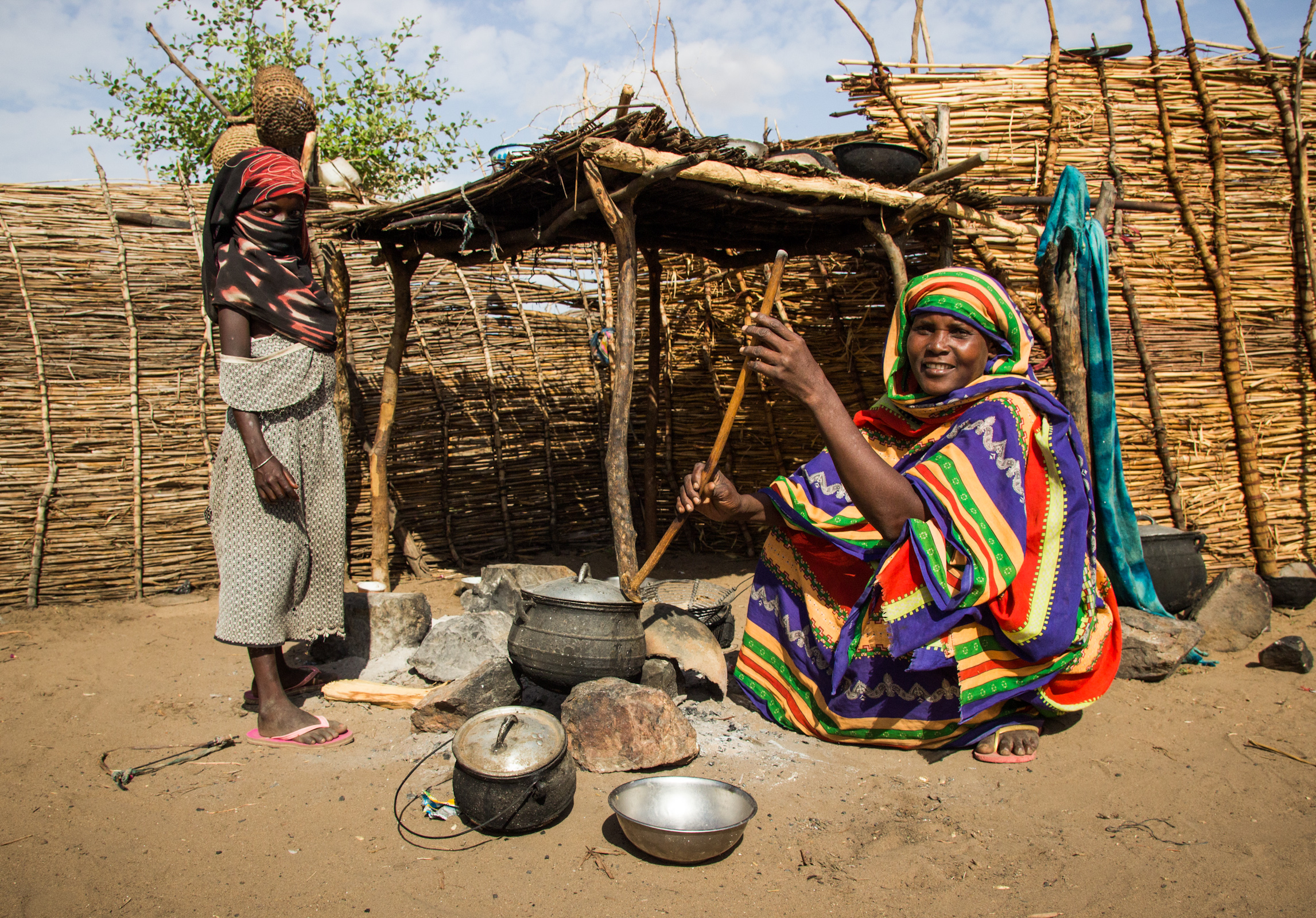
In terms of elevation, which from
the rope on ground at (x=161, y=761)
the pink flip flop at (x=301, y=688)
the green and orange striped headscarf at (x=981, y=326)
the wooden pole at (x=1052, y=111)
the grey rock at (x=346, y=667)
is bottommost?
the grey rock at (x=346, y=667)

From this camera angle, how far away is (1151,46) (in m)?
5.20

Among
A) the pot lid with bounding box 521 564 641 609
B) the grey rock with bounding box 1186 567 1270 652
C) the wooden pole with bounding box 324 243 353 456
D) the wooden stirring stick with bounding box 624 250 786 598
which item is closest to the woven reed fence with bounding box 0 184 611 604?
the wooden pole with bounding box 324 243 353 456

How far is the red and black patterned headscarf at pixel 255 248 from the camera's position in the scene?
9.30 ft

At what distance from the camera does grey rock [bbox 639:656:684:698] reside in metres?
3.21

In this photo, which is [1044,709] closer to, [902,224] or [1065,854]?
[1065,854]

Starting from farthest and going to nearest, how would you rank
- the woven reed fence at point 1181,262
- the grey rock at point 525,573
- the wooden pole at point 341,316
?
the woven reed fence at point 1181,262 → the wooden pole at point 341,316 → the grey rock at point 525,573

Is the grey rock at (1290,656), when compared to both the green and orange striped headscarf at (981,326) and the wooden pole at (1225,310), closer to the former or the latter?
the wooden pole at (1225,310)

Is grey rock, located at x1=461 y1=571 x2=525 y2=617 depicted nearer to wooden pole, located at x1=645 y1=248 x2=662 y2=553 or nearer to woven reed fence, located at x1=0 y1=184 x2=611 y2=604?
woven reed fence, located at x1=0 y1=184 x2=611 y2=604

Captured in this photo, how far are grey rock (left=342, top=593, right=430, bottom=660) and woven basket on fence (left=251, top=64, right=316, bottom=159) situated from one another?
2218mm

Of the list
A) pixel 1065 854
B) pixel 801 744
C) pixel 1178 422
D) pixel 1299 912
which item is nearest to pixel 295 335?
pixel 801 744

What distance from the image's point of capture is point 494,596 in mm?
4676

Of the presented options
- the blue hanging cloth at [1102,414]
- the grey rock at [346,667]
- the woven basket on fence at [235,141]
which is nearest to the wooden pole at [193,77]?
the woven basket on fence at [235,141]

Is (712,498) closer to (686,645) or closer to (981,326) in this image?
(686,645)

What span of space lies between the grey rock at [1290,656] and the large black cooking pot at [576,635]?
311 cm
